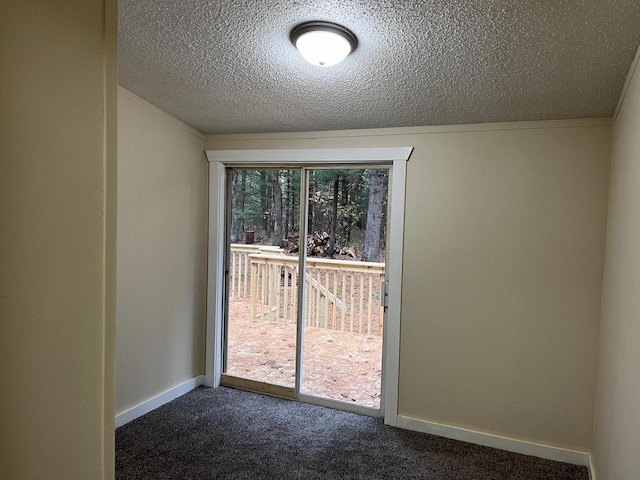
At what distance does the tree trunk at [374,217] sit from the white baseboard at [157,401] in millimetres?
1791

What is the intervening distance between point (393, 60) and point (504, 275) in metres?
1.60

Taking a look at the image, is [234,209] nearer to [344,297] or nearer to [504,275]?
[344,297]

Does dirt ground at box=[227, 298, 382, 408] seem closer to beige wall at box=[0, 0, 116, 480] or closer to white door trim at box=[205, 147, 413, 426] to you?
white door trim at box=[205, 147, 413, 426]

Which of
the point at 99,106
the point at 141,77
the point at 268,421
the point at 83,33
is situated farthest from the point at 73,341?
the point at 268,421

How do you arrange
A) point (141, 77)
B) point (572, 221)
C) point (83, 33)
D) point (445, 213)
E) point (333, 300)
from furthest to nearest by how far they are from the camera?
point (333, 300) → point (445, 213) → point (572, 221) → point (141, 77) → point (83, 33)

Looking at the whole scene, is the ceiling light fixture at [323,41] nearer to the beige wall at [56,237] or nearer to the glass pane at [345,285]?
the beige wall at [56,237]

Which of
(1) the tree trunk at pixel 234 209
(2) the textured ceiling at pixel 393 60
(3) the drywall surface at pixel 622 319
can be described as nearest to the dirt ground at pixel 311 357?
(1) the tree trunk at pixel 234 209

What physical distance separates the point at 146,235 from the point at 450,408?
245 cm

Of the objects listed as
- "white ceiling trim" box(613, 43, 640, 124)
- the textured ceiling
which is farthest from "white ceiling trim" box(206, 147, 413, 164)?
"white ceiling trim" box(613, 43, 640, 124)

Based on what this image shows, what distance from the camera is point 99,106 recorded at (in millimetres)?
869

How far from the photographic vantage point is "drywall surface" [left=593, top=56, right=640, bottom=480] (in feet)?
4.88

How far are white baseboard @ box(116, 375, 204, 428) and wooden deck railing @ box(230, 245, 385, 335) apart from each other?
28.9 inches

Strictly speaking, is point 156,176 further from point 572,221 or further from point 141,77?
point 572,221

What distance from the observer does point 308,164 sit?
3.14 m
